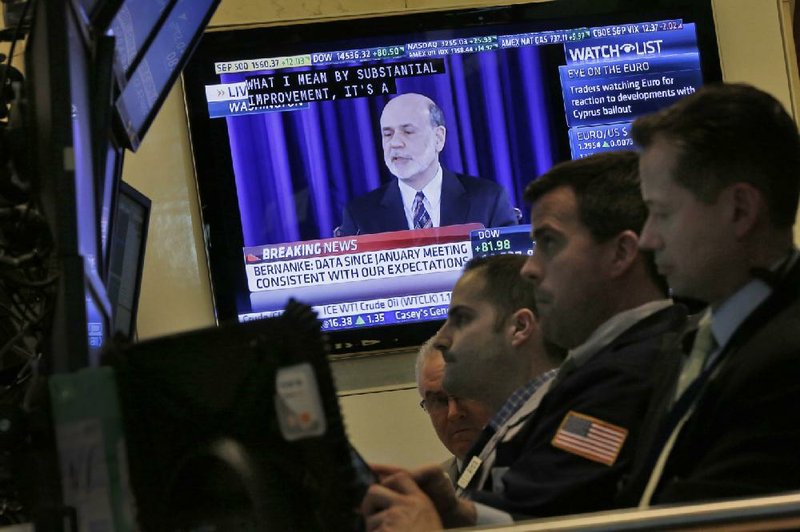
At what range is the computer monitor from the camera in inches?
41.2

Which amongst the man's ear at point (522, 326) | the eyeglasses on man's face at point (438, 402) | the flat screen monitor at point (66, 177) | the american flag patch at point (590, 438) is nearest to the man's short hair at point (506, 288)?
the man's ear at point (522, 326)

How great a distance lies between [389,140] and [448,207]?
310mm

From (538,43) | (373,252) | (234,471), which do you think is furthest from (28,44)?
(538,43)

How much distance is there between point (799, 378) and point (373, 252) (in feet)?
9.35

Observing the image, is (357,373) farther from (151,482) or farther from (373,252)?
(151,482)

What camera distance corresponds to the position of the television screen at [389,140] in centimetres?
421

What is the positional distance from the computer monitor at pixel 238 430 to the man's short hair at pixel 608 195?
43.1 inches

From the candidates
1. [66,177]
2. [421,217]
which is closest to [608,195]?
[66,177]

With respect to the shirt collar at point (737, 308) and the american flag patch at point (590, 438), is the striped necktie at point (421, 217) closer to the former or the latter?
the american flag patch at point (590, 438)

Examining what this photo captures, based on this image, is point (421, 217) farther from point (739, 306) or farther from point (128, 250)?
point (739, 306)

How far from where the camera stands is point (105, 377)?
1.12m

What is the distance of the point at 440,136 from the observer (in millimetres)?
4285

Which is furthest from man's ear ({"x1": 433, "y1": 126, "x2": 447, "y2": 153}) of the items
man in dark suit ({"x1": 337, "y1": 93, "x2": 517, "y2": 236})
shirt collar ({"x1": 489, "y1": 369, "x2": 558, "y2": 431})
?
shirt collar ({"x1": 489, "y1": 369, "x2": 558, "y2": 431})

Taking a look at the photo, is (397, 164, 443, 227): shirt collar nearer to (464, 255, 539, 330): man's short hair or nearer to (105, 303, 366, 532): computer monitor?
(464, 255, 539, 330): man's short hair
